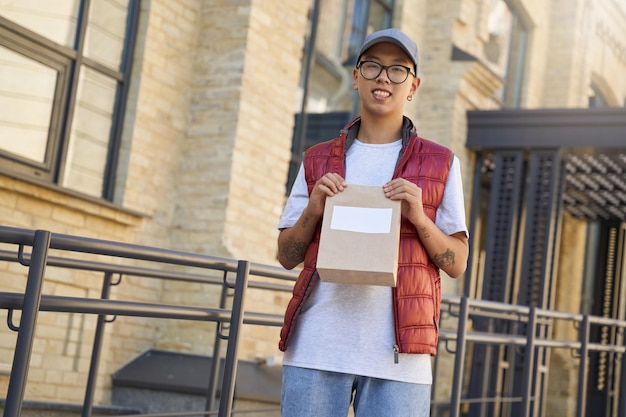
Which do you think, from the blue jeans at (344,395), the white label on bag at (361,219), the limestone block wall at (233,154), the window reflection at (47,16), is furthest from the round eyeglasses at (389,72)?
the limestone block wall at (233,154)

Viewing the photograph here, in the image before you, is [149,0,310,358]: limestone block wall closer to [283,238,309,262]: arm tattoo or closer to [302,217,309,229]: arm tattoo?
[283,238,309,262]: arm tattoo

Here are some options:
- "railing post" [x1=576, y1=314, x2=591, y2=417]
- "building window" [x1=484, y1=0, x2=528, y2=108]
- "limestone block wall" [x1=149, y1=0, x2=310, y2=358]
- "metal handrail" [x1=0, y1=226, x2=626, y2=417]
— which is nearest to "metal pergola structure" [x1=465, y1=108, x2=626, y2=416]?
"building window" [x1=484, y1=0, x2=528, y2=108]

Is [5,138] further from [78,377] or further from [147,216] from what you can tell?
[78,377]

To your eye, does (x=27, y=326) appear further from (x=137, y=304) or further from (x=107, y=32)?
(x=107, y=32)

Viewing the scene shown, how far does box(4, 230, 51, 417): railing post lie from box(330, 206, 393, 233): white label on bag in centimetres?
115

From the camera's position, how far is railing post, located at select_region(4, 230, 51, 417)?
9.91 ft

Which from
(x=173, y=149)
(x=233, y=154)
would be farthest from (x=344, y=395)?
(x=173, y=149)

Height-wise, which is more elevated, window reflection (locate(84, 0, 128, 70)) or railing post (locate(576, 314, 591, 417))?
window reflection (locate(84, 0, 128, 70))

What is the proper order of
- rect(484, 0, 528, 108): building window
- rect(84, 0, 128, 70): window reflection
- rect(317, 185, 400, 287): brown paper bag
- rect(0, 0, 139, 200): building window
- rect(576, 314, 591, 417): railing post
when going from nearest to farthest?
rect(317, 185, 400, 287): brown paper bag → rect(576, 314, 591, 417): railing post → rect(0, 0, 139, 200): building window → rect(84, 0, 128, 70): window reflection → rect(484, 0, 528, 108): building window

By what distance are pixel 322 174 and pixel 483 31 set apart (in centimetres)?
1084

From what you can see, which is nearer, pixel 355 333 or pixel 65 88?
pixel 355 333

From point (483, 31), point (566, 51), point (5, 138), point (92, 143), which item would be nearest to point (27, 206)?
point (5, 138)

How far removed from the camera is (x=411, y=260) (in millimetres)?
2465

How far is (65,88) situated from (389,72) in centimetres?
569
